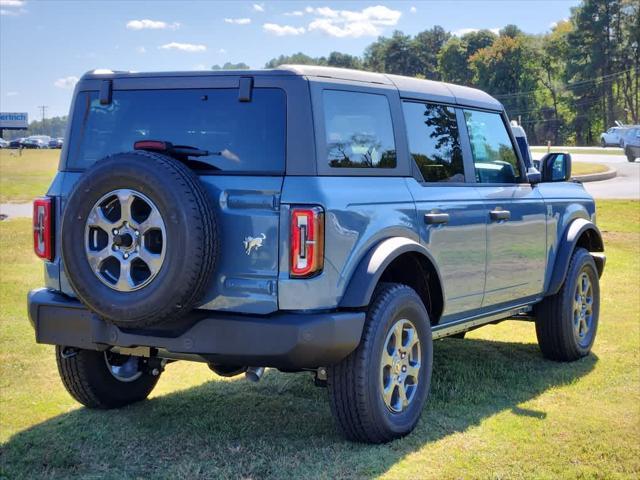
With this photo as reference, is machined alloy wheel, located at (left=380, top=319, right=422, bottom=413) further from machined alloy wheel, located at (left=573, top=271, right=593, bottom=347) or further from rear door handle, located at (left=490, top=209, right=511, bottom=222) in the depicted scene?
machined alloy wheel, located at (left=573, top=271, right=593, bottom=347)

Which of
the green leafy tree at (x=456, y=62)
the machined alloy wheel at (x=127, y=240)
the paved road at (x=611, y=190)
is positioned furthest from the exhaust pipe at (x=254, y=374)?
the green leafy tree at (x=456, y=62)

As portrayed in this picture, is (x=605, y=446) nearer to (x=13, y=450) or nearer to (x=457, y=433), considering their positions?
(x=457, y=433)

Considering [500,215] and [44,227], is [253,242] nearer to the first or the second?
[44,227]

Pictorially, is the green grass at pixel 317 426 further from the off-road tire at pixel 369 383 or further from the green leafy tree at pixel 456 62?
the green leafy tree at pixel 456 62

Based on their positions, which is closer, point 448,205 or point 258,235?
point 258,235

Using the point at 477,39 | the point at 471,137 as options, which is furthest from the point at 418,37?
the point at 471,137

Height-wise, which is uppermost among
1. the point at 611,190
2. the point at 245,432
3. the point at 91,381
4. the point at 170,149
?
the point at 170,149

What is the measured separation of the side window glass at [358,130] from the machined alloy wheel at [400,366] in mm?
922

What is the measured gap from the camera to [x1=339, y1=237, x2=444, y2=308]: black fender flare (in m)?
4.50

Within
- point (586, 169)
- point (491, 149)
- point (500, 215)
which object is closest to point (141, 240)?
point (500, 215)

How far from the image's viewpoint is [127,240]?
430cm

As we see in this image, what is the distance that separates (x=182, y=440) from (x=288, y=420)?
71 centimetres

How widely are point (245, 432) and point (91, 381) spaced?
3.36 ft

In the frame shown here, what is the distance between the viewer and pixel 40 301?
492 cm
